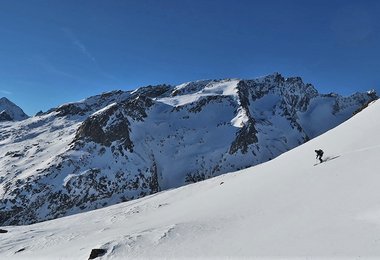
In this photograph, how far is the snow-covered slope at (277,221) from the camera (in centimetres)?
1920

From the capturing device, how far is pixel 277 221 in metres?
24.0

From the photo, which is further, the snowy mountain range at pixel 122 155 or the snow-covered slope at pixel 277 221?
the snowy mountain range at pixel 122 155

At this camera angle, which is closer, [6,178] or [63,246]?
[63,246]

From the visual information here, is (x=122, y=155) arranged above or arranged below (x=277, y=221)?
above

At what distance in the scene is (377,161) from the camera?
29906 mm

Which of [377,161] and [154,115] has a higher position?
[154,115]

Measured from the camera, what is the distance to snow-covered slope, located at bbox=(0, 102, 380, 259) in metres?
19.2

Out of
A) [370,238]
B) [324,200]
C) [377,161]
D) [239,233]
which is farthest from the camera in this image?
[377,161]

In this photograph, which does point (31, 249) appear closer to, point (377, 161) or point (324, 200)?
point (324, 200)

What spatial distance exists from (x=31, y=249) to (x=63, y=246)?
4090mm

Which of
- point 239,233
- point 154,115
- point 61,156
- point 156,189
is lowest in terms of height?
point 156,189

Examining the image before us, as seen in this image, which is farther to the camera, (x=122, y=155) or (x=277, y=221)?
(x=122, y=155)

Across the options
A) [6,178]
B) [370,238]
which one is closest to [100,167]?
[6,178]

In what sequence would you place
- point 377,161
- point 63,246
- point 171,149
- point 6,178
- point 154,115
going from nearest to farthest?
point 377,161
point 63,246
point 6,178
point 171,149
point 154,115
